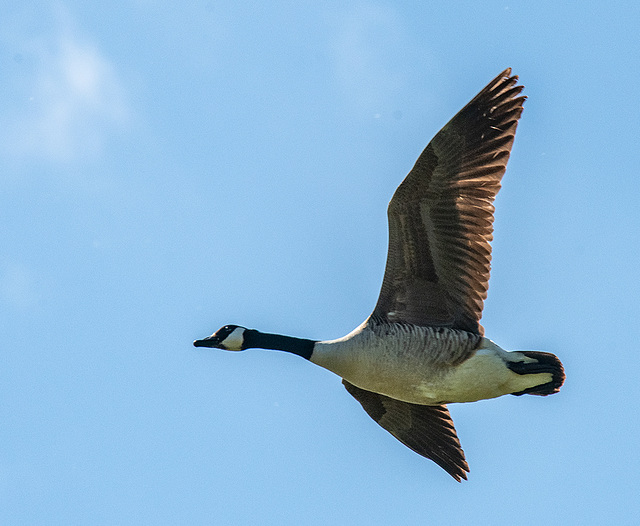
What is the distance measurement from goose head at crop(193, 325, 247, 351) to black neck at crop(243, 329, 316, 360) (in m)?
0.09

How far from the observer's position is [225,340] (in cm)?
1165

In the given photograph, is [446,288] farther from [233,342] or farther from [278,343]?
[233,342]

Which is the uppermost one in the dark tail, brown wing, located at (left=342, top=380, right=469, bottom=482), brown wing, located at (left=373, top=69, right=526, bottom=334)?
brown wing, located at (left=373, top=69, right=526, bottom=334)

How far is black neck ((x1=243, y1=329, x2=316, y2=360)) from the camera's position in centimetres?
1122

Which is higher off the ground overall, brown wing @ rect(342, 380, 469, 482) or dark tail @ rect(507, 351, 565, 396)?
dark tail @ rect(507, 351, 565, 396)

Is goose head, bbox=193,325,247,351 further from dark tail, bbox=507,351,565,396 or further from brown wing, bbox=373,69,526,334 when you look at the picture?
dark tail, bbox=507,351,565,396

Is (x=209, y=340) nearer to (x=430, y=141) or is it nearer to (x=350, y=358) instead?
(x=350, y=358)

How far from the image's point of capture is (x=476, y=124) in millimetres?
10680

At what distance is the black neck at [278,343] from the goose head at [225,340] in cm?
9

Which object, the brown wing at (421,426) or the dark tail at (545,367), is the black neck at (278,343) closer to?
the brown wing at (421,426)

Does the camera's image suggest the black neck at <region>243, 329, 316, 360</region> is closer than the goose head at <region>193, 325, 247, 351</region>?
Yes

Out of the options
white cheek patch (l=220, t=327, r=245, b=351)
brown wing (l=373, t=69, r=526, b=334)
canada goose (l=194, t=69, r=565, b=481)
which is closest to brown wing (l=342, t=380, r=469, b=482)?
canada goose (l=194, t=69, r=565, b=481)

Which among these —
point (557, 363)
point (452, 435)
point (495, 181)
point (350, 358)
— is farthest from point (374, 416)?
point (495, 181)

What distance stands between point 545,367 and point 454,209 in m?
1.99
